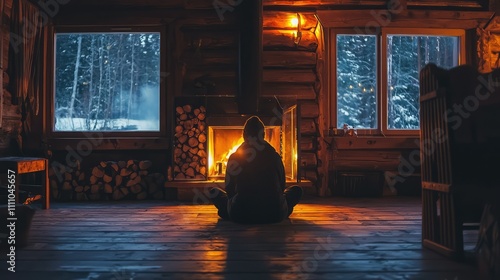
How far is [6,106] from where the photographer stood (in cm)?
535

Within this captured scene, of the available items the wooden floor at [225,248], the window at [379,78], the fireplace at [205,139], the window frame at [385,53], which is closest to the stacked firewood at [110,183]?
the fireplace at [205,139]

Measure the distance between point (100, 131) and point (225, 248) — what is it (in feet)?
13.2

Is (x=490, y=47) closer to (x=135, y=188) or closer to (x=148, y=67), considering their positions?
(x=148, y=67)

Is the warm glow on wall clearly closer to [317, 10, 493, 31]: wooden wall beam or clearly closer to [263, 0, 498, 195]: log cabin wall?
[263, 0, 498, 195]: log cabin wall

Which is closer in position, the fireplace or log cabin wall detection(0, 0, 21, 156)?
log cabin wall detection(0, 0, 21, 156)

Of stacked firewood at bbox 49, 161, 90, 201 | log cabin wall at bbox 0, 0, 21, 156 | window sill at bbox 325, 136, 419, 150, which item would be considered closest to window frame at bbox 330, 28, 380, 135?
window sill at bbox 325, 136, 419, 150

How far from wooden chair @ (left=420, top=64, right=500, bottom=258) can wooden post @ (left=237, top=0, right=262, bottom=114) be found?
2.68 m

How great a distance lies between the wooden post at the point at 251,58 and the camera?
17.0 ft

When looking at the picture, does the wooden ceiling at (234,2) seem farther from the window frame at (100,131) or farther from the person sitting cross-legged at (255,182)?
the person sitting cross-legged at (255,182)

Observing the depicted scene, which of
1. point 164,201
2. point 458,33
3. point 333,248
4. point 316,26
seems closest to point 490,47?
point 458,33

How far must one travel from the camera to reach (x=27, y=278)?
216 centimetres

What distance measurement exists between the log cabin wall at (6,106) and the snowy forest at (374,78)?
192 inches

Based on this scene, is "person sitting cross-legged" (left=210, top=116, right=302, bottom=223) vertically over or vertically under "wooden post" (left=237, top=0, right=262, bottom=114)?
under

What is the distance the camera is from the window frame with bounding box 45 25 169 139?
19.7 ft
